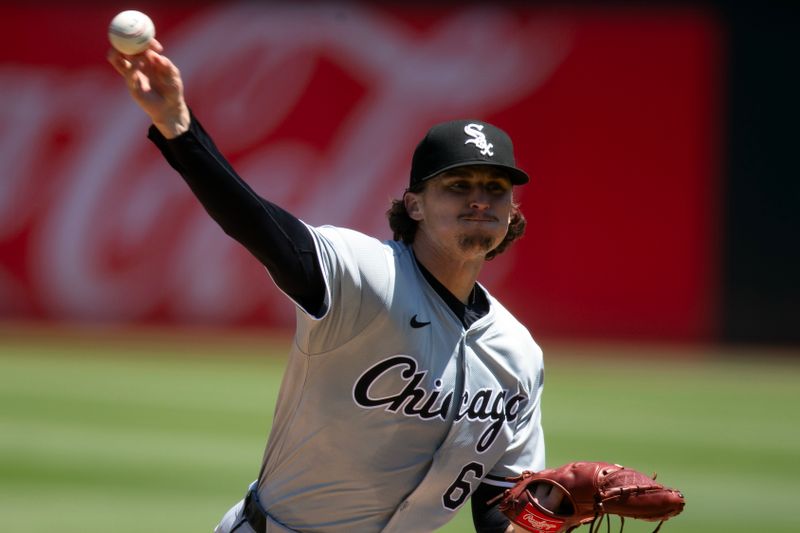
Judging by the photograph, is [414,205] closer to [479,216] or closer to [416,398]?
[479,216]

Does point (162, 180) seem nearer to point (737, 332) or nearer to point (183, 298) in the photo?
point (183, 298)

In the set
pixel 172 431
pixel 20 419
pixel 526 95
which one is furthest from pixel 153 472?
pixel 526 95

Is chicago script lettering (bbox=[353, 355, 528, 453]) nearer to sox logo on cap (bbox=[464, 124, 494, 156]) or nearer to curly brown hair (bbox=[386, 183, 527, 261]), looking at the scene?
curly brown hair (bbox=[386, 183, 527, 261])

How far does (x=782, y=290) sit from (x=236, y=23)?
27.6 ft

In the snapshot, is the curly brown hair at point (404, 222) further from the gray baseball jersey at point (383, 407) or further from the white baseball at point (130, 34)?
the white baseball at point (130, 34)

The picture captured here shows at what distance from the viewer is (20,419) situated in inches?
363

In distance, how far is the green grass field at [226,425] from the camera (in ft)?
22.4

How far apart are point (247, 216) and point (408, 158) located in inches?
508

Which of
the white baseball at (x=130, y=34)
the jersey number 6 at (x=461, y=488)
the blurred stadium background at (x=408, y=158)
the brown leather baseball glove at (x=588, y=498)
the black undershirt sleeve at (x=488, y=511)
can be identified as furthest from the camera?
the blurred stadium background at (x=408, y=158)

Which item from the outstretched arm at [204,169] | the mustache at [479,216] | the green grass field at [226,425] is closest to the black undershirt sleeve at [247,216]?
the outstretched arm at [204,169]

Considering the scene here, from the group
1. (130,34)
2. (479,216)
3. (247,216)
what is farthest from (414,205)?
(130,34)

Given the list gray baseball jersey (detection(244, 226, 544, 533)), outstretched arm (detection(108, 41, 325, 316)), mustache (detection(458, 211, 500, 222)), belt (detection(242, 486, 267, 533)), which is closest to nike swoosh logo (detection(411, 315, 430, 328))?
gray baseball jersey (detection(244, 226, 544, 533))

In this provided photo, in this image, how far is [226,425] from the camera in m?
9.45

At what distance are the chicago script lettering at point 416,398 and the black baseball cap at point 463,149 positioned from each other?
61 centimetres
